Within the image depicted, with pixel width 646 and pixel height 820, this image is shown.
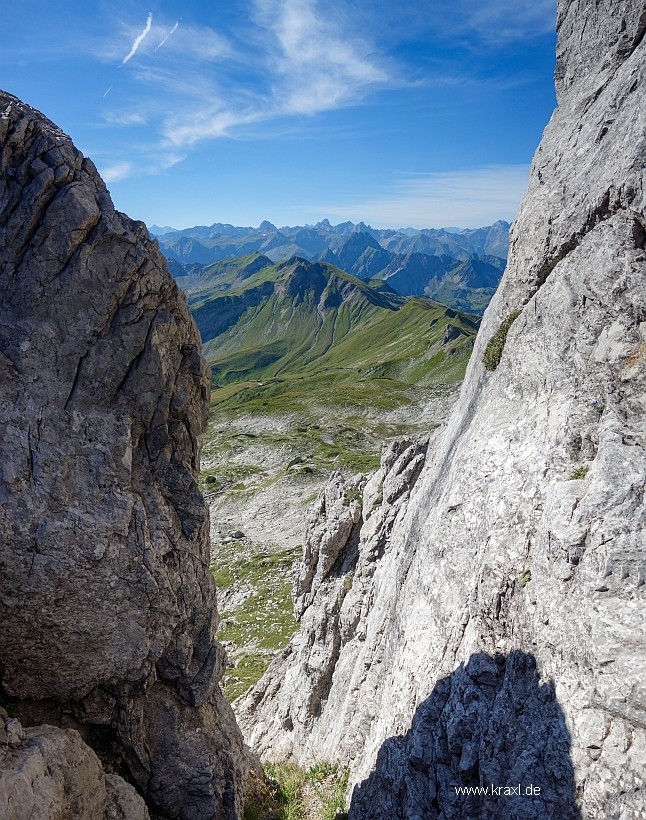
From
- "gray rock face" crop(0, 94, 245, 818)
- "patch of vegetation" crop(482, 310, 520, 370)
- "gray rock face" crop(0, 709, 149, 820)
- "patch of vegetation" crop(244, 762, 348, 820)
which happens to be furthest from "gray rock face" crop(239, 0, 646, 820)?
"gray rock face" crop(0, 709, 149, 820)

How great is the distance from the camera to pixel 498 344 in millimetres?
22219

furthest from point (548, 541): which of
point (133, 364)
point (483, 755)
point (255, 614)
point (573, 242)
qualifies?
point (255, 614)

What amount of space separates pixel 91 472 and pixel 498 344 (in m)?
17.5

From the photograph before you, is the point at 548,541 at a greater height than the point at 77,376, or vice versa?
the point at 77,376

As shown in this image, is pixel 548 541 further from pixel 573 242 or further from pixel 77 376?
pixel 77 376

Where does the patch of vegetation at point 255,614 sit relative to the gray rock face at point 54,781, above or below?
below

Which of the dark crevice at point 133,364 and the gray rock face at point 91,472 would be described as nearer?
the gray rock face at point 91,472

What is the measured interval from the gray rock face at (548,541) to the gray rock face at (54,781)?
8.92m

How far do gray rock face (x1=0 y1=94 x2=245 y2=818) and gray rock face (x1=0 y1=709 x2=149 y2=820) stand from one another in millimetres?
2183

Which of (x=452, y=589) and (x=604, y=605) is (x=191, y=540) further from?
(x=604, y=605)

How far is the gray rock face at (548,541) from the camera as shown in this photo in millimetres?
12164

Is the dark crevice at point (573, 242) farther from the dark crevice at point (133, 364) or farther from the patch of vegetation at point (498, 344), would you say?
the dark crevice at point (133, 364)

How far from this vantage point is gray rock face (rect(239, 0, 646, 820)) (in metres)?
12.2

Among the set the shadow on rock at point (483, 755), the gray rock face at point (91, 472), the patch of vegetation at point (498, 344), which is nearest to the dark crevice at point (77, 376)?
the gray rock face at point (91, 472)
